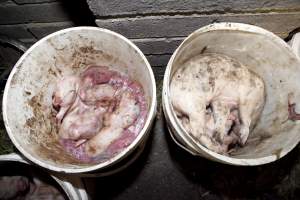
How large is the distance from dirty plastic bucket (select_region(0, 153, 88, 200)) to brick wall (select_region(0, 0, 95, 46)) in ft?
2.25

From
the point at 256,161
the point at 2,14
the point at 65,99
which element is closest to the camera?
Answer: the point at 256,161

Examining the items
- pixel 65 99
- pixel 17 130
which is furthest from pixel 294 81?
pixel 17 130

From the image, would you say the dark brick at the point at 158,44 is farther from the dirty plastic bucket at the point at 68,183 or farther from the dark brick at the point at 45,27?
the dirty plastic bucket at the point at 68,183

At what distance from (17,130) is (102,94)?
0.39 meters

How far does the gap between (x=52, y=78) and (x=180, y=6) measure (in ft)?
2.19

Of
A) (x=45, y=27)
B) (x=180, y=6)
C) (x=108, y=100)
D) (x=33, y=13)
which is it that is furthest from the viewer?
(x=45, y=27)

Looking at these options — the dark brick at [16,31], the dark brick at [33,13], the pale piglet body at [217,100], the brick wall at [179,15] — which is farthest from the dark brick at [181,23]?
the dark brick at [16,31]

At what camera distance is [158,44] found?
1542 millimetres

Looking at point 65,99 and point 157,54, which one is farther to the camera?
point 157,54

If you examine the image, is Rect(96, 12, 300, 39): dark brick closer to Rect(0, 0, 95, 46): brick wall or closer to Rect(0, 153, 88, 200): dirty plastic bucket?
Rect(0, 0, 95, 46): brick wall

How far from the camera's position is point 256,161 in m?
1.13

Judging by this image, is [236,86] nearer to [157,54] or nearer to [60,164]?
[157,54]

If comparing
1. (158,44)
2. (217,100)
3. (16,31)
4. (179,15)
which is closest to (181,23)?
(179,15)

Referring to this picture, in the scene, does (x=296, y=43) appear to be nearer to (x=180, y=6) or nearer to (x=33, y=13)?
(x=180, y=6)
